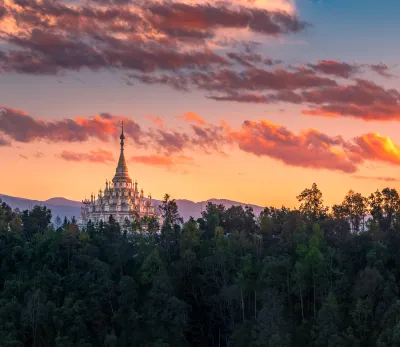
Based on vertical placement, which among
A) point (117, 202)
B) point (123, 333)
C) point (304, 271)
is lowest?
point (123, 333)

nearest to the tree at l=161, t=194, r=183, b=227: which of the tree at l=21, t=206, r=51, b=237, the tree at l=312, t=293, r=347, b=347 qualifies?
the tree at l=21, t=206, r=51, b=237

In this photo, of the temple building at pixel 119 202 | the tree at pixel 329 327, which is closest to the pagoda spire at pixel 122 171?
the temple building at pixel 119 202

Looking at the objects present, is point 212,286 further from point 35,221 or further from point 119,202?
point 119,202

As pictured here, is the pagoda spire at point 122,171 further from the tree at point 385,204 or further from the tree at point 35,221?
the tree at point 385,204

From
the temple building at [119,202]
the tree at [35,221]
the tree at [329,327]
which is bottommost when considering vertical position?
the tree at [329,327]

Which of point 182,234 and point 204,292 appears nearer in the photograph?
point 204,292

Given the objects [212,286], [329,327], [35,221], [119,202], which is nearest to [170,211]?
[35,221]

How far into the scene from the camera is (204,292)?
4043 inches

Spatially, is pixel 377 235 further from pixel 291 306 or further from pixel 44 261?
pixel 44 261

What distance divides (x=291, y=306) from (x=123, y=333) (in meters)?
18.5

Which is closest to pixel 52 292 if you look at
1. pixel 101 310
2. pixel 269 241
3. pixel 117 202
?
pixel 101 310

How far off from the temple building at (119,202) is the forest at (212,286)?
7047 cm

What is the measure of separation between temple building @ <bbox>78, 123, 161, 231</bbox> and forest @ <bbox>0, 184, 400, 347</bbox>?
231 ft

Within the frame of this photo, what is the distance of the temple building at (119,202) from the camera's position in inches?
7293
